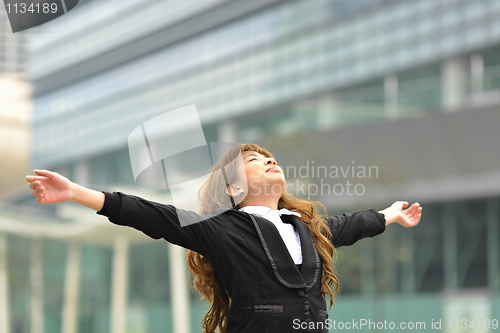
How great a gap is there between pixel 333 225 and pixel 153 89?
30.0 ft

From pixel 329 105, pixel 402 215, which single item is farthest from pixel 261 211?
pixel 329 105

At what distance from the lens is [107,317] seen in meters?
11.0

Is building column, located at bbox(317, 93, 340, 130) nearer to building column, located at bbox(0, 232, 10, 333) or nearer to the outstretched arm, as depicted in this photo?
building column, located at bbox(0, 232, 10, 333)

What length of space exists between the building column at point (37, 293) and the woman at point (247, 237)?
27.5ft

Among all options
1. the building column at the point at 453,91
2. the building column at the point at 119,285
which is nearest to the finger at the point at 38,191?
the building column at the point at 453,91

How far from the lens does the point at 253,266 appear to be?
6.98 ft

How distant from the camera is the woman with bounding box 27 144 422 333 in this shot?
6.31 feet

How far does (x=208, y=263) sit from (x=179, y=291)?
8.58 metres

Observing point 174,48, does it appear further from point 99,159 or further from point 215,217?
point 215,217

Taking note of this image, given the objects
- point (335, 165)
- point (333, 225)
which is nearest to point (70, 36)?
point (335, 165)

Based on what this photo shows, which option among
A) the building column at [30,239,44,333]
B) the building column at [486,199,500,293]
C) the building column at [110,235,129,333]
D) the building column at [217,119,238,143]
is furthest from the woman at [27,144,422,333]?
the building column at [217,119,238,143]

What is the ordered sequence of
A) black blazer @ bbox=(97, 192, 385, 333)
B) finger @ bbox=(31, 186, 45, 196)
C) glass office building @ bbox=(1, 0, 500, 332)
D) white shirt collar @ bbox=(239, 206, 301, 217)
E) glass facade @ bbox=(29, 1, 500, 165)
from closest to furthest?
finger @ bbox=(31, 186, 45, 196) → black blazer @ bbox=(97, 192, 385, 333) → white shirt collar @ bbox=(239, 206, 301, 217) → glass office building @ bbox=(1, 0, 500, 332) → glass facade @ bbox=(29, 1, 500, 165)

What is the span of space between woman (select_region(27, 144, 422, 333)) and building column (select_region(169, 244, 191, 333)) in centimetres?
814

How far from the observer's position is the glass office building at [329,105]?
916cm
